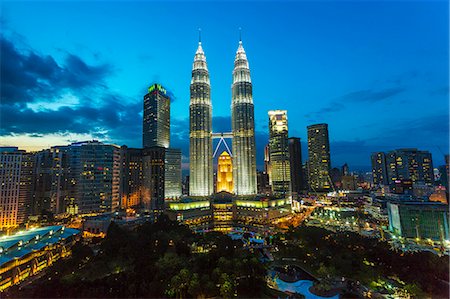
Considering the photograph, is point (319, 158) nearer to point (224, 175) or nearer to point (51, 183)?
point (224, 175)

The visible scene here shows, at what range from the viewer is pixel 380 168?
437ft

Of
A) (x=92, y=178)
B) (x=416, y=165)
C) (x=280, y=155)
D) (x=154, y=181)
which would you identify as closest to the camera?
(x=92, y=178)

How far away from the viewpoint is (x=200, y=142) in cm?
8238

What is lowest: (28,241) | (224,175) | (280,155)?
(28,241)

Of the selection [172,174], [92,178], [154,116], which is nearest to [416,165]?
[172,174]

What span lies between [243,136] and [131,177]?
49854 mm

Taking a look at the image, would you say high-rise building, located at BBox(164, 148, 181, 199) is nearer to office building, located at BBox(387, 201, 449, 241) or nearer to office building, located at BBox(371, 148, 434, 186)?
office building, located at BBox(387, 201, 449, 241)

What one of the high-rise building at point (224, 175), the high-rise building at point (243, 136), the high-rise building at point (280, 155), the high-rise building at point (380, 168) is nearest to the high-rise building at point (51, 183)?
the high-rise building at point (224, 175)

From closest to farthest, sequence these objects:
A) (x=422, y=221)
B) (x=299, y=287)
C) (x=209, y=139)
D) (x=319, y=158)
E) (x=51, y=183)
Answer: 1. (x=299, y=287)
2. (x=422, y=221)
3. (x=51, y=183)
4. (x=209, y=139)
5. (x=319, y=158)

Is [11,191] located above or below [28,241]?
above

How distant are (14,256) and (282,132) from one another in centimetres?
12588

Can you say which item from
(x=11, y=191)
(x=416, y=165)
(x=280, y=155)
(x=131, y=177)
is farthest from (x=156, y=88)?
(x=416, y=165)

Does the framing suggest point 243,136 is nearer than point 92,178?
No

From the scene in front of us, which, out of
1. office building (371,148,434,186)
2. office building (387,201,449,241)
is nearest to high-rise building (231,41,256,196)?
office building (387,201,449,241)
